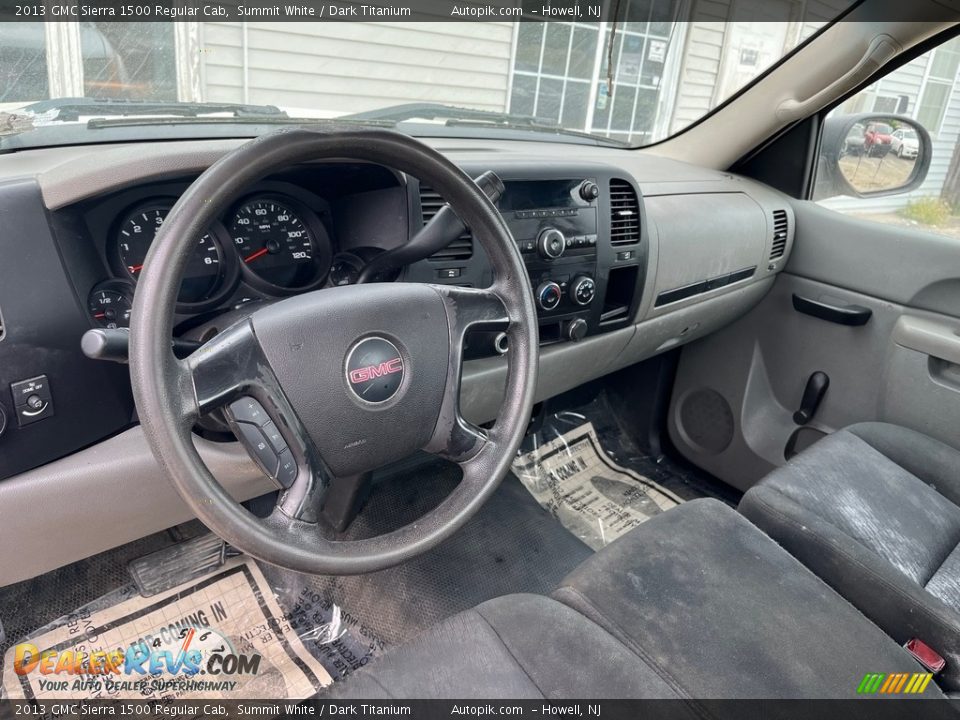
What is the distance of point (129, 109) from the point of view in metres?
1.30

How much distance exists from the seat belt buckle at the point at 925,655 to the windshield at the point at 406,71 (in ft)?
4.65

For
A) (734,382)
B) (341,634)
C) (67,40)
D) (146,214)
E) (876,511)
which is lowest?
(341,634)

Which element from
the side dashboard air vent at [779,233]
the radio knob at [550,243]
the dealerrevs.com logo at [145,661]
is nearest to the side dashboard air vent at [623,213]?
the radio knob at [550,243]

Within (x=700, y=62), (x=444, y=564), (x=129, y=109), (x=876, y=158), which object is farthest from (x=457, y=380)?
(x=700, y=62)

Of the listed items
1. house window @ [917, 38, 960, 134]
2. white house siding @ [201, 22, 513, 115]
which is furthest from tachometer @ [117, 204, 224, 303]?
house window @ [917, 38, 960, 134]

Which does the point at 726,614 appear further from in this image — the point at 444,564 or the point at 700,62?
the point at 700,62

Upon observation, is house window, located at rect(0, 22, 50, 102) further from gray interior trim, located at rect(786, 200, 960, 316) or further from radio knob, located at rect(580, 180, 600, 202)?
gray interior trim, located at rect(786, 200, 960, 316)

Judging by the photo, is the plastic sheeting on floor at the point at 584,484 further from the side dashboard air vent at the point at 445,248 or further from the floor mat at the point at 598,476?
the side dashboard air vent at the point at 445,248

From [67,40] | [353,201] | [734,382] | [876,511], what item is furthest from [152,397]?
[734,382]

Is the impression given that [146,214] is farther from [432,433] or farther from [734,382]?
[734,382]

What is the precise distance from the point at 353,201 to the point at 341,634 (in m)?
1.04

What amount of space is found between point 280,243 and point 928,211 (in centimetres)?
194

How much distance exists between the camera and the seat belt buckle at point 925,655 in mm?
1097

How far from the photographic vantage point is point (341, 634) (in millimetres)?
1696
